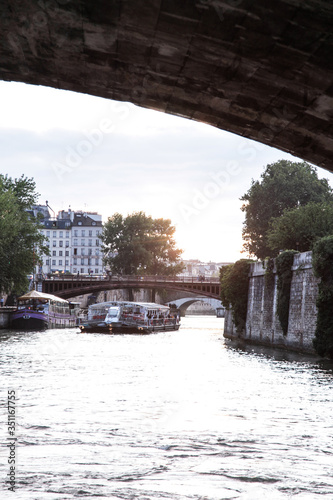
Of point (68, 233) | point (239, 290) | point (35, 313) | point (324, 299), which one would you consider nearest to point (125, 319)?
point (35, 313)

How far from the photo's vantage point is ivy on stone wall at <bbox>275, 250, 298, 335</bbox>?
3525 cm

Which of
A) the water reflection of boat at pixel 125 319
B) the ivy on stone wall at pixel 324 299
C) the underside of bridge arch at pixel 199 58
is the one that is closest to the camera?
the underside of bridge arch at pixel 199 58

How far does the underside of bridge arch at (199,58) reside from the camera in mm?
4246

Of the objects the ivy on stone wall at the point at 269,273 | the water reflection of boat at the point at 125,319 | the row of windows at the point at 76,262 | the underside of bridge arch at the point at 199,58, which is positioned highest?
the row of windows at the point at 76,262

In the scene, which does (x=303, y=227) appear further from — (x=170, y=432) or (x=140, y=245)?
(x=140, y=245)

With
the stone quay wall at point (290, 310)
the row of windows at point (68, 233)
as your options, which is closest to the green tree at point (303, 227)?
the stone quay wall at point (290, 310)

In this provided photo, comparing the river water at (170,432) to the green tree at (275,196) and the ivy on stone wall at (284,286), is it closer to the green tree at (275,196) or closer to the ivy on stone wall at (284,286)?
the ivy on stone wall at (284,286)

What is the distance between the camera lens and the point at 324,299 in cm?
2822

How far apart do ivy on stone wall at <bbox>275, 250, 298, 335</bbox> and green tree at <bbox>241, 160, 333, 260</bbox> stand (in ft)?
109

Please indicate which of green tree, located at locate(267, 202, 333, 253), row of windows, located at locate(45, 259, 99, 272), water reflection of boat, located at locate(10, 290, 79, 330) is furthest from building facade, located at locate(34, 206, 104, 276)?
green tree, located at locate(267, 202, 333, 253)

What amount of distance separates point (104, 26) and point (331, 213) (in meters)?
51.8

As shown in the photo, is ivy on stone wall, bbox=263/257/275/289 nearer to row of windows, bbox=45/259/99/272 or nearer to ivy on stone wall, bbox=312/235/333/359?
ivy on stone wall, bbox=312/235/333/359

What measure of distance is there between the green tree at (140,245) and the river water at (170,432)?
78.5 m

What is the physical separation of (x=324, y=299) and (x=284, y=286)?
301 inches
